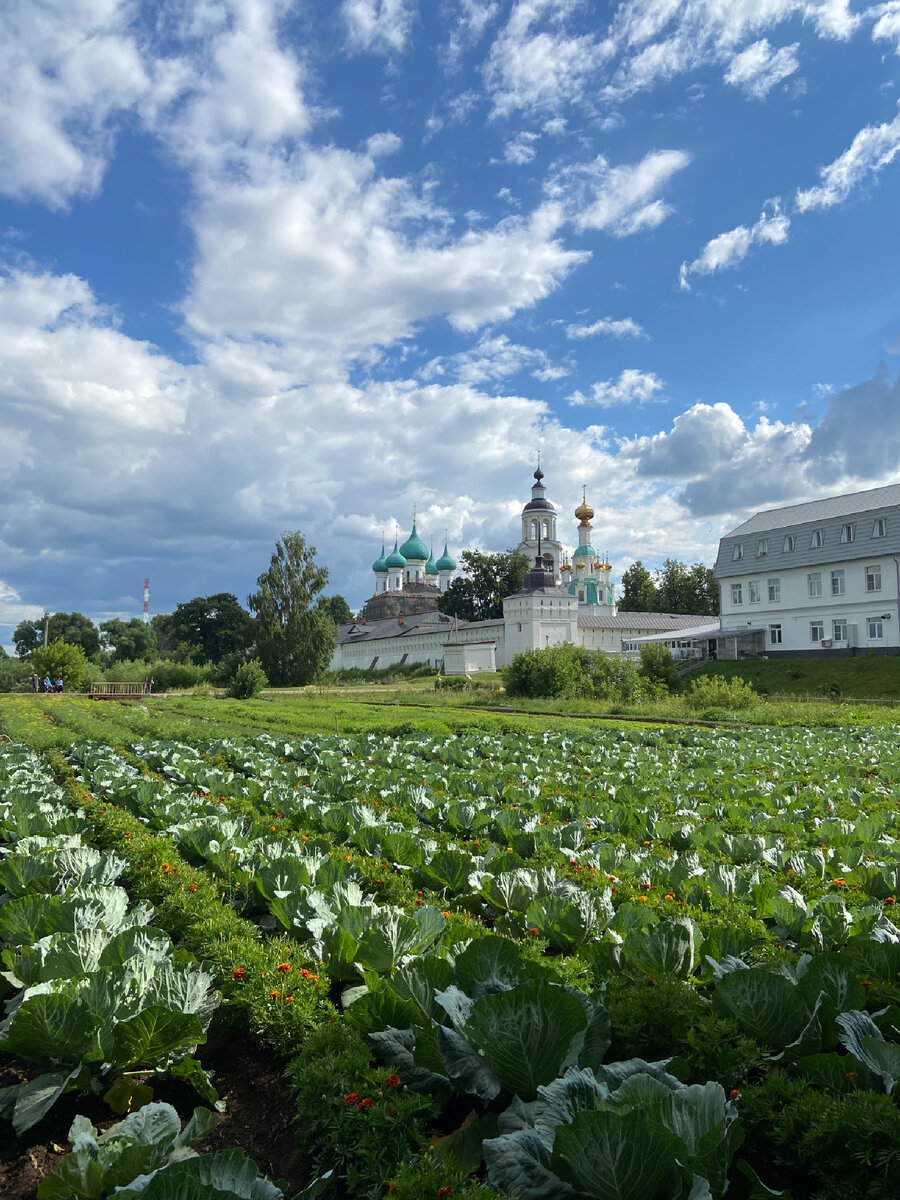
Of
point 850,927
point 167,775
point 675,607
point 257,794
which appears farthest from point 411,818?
point 675,607

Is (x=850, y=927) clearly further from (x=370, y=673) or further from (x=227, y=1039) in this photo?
(x=370, y=673)

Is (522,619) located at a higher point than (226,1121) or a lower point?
higher

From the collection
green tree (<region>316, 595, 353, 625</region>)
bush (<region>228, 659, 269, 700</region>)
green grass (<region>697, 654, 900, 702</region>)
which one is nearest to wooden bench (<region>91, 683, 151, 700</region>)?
bush (<region>228, 659, 269, 700</region>)

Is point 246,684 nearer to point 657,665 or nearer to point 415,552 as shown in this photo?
point 657,665

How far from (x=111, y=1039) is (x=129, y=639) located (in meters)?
97.5

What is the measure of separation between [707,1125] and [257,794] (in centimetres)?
893

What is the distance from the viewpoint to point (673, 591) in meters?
88.1

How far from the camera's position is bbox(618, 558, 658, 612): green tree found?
88.9m

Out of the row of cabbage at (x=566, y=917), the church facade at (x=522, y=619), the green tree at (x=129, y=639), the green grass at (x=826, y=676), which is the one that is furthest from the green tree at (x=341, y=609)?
the row of cabbage at (x=566, y=917)

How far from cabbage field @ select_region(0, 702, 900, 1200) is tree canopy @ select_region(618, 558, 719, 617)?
266 feet

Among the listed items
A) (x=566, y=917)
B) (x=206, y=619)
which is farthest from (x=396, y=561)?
(x=566, y=917)

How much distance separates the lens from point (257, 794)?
34.9 ft

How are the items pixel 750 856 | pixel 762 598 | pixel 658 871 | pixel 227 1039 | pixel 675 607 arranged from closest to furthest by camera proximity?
pixel 227 1039 → pixel 658 871 → pixel 750 856 → pixel 762 598 → pixel 675 607

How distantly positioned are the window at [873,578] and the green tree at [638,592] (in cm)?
4615
